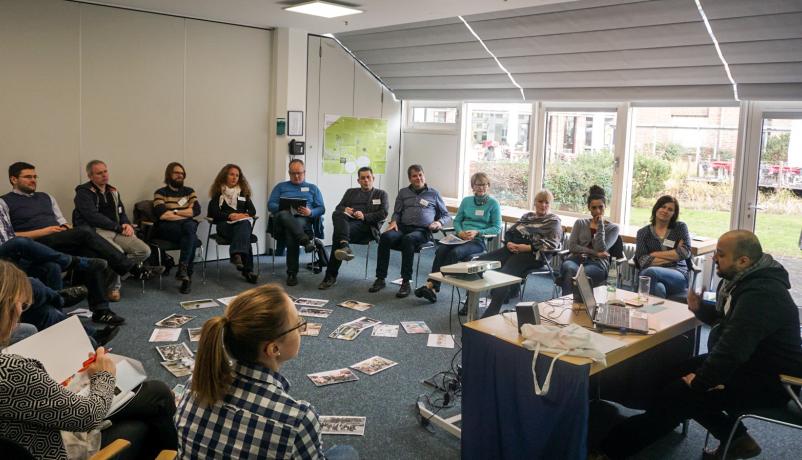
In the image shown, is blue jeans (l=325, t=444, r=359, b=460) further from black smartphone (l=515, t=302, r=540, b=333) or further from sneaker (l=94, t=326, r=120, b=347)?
sneaker (l=94, t=326, r=120, b=347)

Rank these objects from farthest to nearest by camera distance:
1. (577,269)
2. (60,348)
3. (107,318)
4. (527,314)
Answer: (577,269) → (107,318) → (527,314) → (60,348)

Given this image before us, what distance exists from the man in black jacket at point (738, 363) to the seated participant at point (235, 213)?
4.24 m

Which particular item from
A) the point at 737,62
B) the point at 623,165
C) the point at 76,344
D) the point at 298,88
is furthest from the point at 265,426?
the point at 298,88

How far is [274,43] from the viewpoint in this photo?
742cm

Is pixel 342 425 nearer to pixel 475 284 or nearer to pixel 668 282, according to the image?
pixel 475 284

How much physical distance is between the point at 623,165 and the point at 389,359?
3.59 m

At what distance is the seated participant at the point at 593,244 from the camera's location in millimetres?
5512

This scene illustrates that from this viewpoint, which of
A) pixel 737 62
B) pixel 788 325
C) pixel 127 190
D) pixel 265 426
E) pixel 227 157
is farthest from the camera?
pixel 227 157

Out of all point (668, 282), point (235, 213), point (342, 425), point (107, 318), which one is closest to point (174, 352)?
point (107, 318)

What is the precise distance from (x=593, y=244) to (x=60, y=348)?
→ 14.2 feet

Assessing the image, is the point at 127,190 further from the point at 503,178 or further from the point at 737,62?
the point at 737,62

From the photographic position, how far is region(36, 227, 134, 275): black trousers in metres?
5.38

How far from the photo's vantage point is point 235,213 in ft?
21.7

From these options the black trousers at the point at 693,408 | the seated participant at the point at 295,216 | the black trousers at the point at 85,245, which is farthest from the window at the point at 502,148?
the black trousers at the point at 693,408
